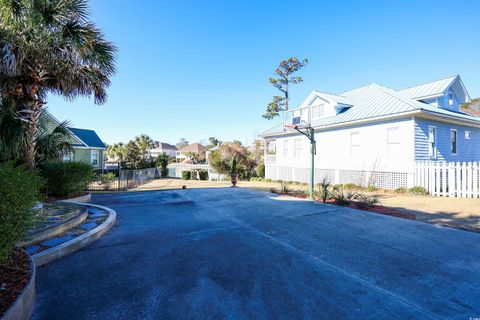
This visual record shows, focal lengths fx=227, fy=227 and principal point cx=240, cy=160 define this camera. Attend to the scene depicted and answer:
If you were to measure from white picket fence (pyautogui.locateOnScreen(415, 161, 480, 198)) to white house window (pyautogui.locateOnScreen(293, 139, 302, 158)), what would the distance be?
25.9ft

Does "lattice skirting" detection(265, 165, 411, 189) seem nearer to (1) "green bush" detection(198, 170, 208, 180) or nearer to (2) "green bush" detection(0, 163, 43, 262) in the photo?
(1) "green bush" detection(198, 170, 208, 180)

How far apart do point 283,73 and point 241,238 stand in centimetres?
2514

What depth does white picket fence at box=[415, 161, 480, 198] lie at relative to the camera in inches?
372

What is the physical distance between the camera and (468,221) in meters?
5.88

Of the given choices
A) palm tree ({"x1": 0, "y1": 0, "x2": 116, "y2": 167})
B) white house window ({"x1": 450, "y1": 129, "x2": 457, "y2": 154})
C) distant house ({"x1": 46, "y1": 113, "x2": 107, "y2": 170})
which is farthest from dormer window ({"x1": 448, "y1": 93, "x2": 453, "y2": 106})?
distant house ({"x1": 46, "y1": 113, "x2": 107, "y2": 170})

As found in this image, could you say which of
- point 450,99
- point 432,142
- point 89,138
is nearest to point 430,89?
point 450,99

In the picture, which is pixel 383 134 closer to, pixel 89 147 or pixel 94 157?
pixel 89 147

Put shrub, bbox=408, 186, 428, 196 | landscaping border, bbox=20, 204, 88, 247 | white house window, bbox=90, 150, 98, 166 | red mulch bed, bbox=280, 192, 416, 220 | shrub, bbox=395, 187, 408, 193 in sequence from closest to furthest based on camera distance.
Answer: landscaping border, bbox=20, 204, 88, 247
red mulch bed, bbox=280, 192, 416, 220
shrub, bbox=408, 186, 428, 196
shrub, bbox=395, 187, 408, 193
white house window, bbox=90, 150, 98, 166

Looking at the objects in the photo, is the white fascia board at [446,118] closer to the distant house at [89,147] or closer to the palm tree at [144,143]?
the distant house at [89,147]

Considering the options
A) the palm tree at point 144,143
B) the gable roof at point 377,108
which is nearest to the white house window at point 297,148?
the gable roof at point 377,108

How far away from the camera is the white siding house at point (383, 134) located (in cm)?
1189

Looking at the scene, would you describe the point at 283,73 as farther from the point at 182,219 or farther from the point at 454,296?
the point at 454,296

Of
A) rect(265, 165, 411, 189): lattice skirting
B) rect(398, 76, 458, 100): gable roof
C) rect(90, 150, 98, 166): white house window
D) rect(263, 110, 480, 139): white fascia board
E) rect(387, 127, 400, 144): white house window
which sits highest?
rect(398, 76, 458, 100): gable roof

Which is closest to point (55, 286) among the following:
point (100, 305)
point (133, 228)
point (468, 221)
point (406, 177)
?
point (100, 305)
